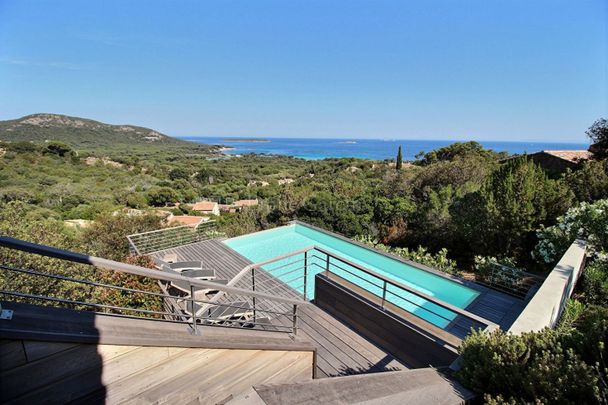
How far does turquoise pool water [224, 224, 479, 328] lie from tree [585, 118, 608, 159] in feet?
40.4

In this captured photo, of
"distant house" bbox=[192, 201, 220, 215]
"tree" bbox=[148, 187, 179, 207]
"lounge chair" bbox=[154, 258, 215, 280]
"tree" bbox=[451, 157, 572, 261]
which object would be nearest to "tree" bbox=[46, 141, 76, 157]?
"tree" bbox=[148, 187, 179, 207]

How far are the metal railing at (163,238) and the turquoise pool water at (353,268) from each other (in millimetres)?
1362

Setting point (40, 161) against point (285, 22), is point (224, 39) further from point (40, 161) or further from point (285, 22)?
point (40, 161)

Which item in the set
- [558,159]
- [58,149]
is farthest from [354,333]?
[58,149]

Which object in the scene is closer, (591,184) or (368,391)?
(368,391)

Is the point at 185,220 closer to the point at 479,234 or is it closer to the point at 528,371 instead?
the point at 479,234

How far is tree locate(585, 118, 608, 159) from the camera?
12391 millimetres

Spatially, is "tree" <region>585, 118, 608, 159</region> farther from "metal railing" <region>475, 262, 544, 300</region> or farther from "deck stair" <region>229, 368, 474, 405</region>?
"deck stair" <region>229, 368, 474, 405</region>

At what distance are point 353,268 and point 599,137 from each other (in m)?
13.8

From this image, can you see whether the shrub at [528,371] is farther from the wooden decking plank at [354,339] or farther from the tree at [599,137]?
the tree at [599,137]

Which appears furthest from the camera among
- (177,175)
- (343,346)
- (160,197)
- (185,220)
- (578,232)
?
(177,175)

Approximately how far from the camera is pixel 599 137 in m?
12.6

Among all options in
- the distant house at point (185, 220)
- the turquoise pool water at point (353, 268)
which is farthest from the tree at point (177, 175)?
the turquoise pool water at point (353, 268)

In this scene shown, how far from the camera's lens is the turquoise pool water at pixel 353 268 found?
618cm
